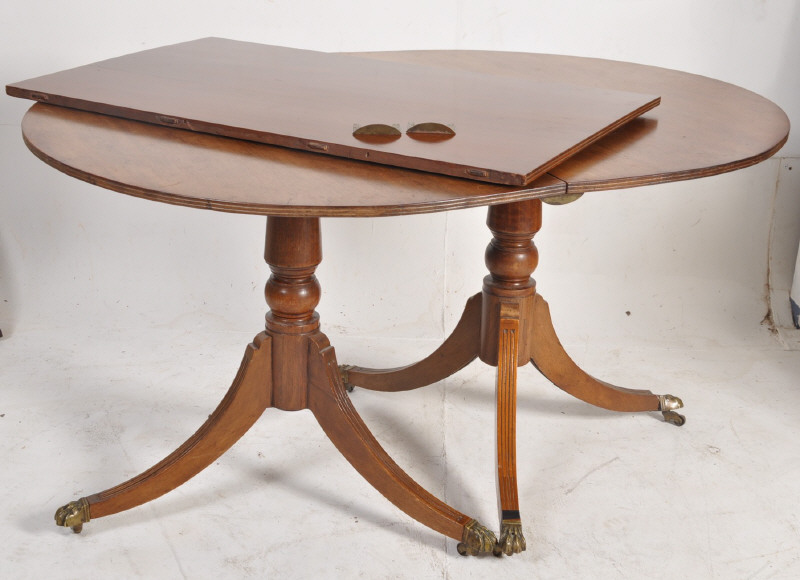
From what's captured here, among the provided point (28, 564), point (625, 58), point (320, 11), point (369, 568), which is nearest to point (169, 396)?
point (28, 564)

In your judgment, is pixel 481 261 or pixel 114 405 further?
pixel 481 261

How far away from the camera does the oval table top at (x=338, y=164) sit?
138 cm

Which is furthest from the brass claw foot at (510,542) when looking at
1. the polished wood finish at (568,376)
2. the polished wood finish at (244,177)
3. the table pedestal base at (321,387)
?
the polished wood finish at (244,177)

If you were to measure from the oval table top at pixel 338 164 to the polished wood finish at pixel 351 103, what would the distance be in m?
0.02

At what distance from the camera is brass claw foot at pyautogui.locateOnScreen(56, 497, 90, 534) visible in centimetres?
196

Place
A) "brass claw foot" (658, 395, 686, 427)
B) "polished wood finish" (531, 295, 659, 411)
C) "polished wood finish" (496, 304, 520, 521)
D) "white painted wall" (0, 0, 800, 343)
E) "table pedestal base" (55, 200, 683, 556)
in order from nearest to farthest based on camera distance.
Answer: "table pedestal base" (55, 200, 683, 556) → "polished wood finish" (496, 304, 520, 521) → "polished wood finish" (531, 295, 659, 411) → "brass claw foot" (658, 395, 686, 427) → "white painted wall" (0, 0, 800, 343)

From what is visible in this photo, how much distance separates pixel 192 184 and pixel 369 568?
884mm

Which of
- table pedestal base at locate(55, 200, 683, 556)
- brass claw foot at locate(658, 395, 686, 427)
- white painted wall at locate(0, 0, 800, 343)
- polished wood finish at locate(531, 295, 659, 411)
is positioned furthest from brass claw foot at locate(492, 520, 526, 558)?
white painted wall at locate(0, 0, 800, 343)

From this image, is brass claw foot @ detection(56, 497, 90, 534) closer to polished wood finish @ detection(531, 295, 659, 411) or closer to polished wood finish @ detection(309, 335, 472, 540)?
polished wood finish @ detection(309, 335, 472, 540)

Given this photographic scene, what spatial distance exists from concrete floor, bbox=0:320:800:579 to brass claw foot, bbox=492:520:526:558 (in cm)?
3

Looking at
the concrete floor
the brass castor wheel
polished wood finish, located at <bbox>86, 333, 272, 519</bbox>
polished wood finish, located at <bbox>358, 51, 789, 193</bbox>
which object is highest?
polished wood finish, located at <bbox>358, 51, 789, 193</bbox>

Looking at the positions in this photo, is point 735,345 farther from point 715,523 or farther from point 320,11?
point 320,11

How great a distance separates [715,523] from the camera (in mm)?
2082

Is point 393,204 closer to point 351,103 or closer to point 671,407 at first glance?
point 351,103
